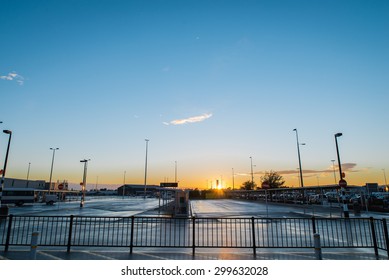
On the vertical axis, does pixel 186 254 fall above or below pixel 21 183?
below

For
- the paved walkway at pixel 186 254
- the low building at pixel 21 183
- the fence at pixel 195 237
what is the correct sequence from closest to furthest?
the paved walkway at pixel 186 254, the fence at pixel 195 237, the low building at pixel 21 183

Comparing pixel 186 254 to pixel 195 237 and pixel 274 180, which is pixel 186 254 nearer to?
pixel 195 237

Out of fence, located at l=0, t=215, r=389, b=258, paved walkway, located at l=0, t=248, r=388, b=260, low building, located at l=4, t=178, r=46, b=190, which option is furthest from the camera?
low building, located at l=4, t=178, r=46, b=190

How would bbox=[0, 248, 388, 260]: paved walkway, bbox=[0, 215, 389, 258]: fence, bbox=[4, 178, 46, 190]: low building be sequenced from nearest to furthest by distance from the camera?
bbox=[0, 248, 388, 260]: paved walkway < bbox=[0, 215, 389, 258]: fence < bbox=[4, 178, 46, 190]: low building

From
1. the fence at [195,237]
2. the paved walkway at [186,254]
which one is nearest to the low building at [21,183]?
the fence at [195,237]

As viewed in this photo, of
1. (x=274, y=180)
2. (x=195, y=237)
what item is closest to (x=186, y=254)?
(x=195, y=237)

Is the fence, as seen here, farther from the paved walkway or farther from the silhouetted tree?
the silhouetted tree

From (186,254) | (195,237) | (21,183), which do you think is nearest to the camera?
(186,254)

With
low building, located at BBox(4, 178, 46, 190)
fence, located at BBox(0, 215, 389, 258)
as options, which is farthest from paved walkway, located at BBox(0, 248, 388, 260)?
low building, located at BBox(4, 178, 46, 190)

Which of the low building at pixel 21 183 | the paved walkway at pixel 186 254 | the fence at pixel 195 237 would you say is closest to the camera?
the paved walkway at pixel 186 254

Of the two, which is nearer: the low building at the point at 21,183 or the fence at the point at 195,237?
the fence at the point at 195,237

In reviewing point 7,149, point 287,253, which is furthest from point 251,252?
point 7,149

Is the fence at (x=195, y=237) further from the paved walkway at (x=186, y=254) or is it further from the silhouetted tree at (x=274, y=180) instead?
the silhouetted tree at (x=274, y=180)

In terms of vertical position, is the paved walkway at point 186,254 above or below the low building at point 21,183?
below
